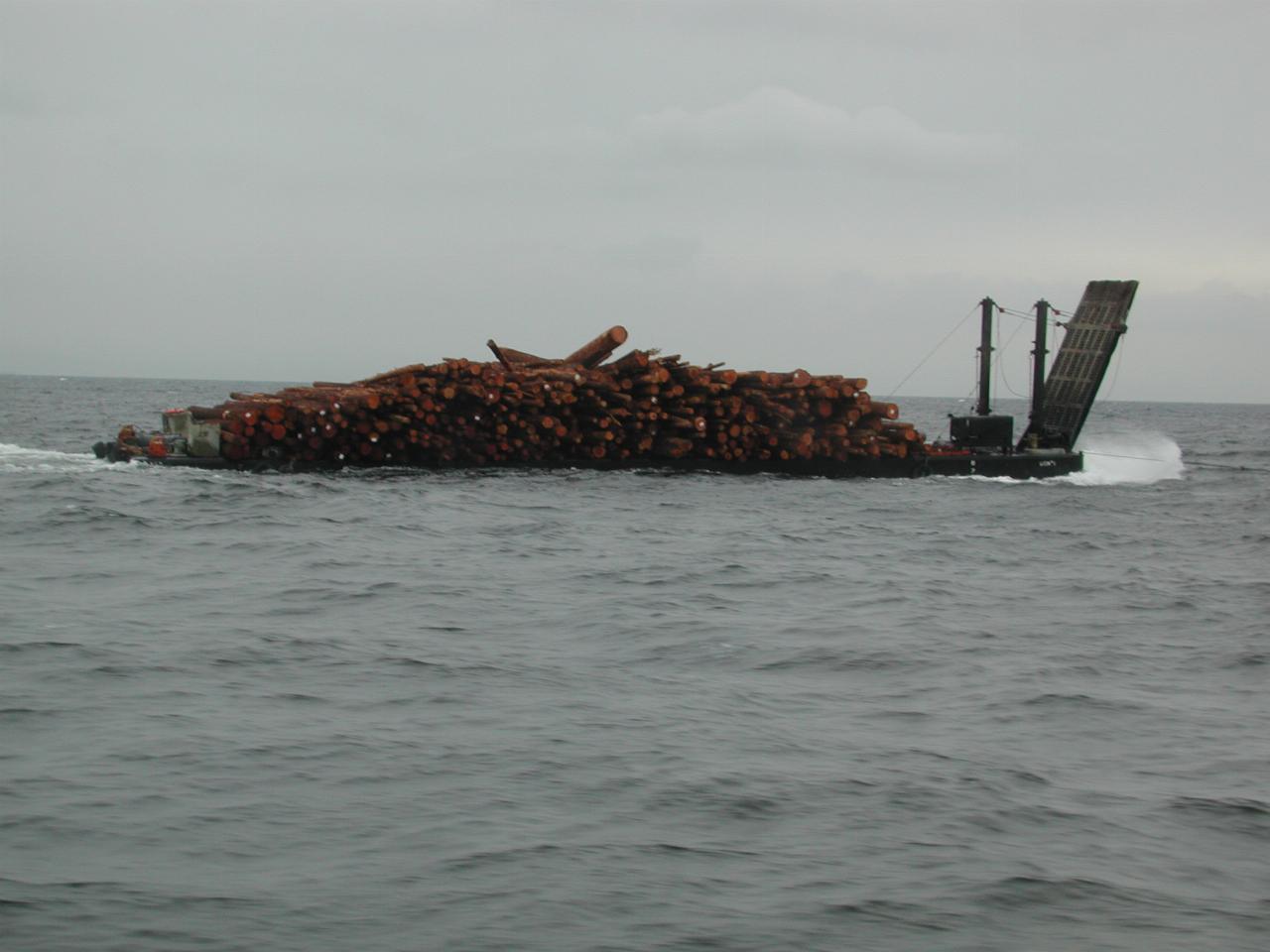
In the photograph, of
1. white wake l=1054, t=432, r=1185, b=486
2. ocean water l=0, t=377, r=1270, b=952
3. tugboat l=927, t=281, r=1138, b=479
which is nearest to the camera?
ocean water l=0, t=377, r=1270, b=952

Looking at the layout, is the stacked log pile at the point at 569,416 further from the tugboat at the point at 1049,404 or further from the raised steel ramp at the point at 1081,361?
the raised steel ramp at the point at 1081,361

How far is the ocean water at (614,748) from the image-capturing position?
718 cm

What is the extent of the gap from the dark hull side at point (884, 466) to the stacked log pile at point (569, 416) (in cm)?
9

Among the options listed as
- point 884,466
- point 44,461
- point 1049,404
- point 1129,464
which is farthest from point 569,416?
point 1129,464

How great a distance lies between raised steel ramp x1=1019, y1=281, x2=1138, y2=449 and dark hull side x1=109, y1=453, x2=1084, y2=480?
3.38ft

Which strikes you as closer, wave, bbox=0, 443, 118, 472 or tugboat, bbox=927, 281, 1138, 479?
wave, bbox=0, 443, 118, 472

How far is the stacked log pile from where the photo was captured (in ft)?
103

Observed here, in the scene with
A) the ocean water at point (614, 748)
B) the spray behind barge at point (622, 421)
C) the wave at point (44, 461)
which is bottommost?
the ocean water at point (614, 748)

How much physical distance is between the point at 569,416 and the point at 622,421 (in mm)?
1225

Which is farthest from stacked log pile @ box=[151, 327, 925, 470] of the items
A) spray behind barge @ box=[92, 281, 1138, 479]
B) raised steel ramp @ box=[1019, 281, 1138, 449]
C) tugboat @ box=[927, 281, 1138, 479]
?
raised steel ramp @ box=[1019, 281, 1138, 449]

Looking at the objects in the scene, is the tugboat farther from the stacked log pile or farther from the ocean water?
the ocean water

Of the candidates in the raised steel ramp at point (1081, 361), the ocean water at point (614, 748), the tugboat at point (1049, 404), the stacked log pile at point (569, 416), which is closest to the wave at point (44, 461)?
the stacked log pile at point (569, 416)

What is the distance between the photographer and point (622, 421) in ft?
110

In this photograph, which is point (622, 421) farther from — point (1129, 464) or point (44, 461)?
point (1129, 464)
